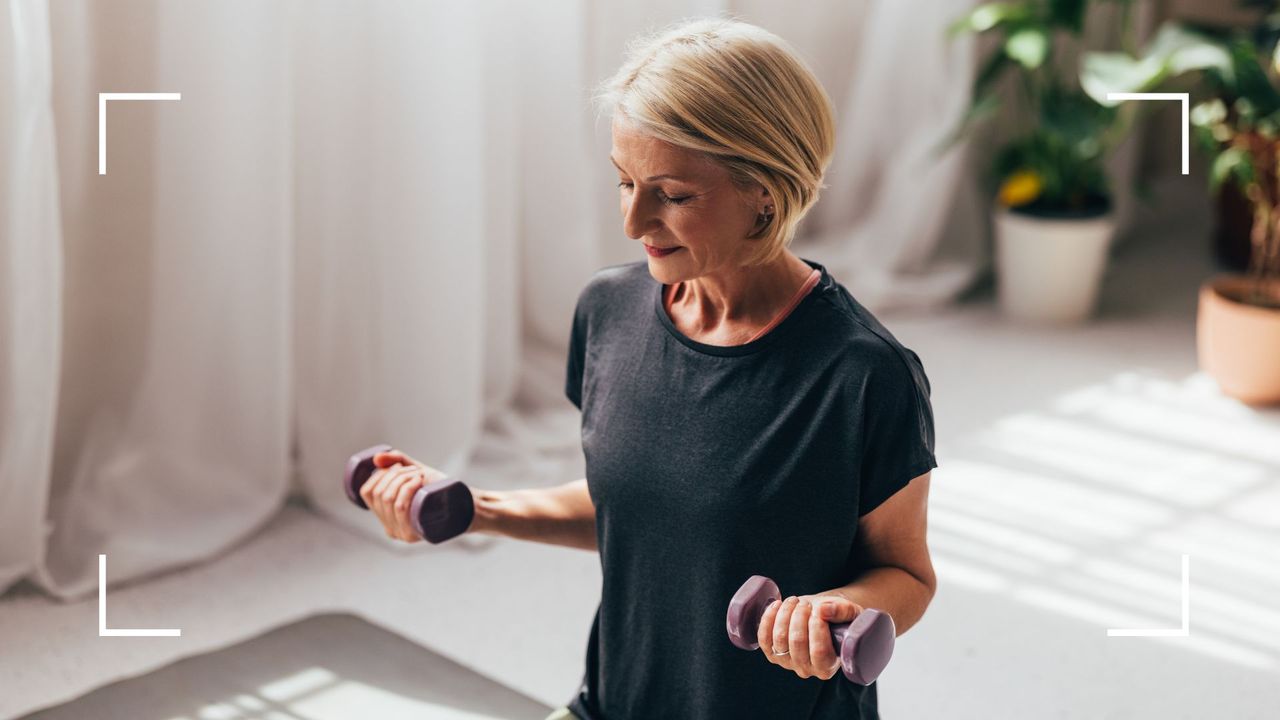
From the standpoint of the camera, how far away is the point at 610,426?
125 cm

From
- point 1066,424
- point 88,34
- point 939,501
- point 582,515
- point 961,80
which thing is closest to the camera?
point 582,515

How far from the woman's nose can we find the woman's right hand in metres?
0.28

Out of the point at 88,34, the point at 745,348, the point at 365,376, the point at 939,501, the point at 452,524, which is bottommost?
the point at 939,501

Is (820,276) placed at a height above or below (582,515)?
above

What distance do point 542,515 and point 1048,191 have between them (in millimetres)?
2497

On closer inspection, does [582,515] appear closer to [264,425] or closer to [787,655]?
[787,655]

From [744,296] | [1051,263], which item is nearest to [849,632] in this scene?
[744,296]

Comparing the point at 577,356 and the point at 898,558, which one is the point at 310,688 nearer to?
the point at 577,356

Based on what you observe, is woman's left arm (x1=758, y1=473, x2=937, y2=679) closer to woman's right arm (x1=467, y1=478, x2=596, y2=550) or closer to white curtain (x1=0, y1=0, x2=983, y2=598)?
woman's right arm (x1=467, y1=478, x2=596, y2=550)

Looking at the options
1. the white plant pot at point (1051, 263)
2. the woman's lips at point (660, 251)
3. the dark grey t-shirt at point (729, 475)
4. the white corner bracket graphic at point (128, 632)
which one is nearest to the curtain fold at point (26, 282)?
the white corner bracket graphic at point (128, 632)

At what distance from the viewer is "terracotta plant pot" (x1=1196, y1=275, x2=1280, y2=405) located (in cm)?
296

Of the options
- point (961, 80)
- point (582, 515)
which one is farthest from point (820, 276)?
point (961, 80)

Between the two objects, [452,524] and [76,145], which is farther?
[76,145]

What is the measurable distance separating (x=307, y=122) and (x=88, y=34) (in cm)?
37
